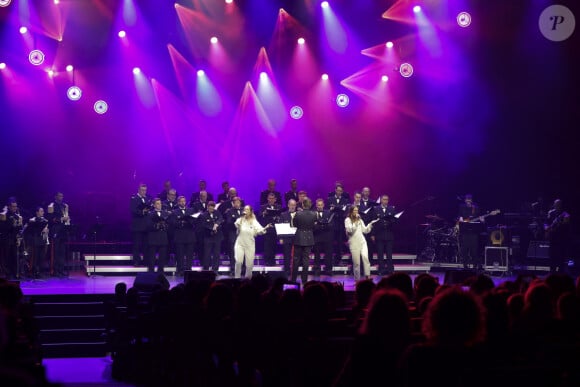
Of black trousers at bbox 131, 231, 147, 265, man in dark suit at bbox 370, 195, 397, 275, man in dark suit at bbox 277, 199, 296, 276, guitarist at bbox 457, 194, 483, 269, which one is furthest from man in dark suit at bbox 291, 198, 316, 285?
guitarist at bbox 457, 194, 483, 269

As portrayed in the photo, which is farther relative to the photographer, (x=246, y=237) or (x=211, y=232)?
(x=211, y=232)

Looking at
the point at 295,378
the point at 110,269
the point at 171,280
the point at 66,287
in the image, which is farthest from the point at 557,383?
the point at 110,269

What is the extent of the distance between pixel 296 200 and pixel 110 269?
222 inches

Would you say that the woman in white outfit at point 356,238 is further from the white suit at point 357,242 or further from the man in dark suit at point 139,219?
the man in dark suit at point 139,219

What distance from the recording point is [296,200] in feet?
72.7

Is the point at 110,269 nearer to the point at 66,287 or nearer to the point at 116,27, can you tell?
the point at 66,287

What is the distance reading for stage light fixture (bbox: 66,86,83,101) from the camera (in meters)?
23.8

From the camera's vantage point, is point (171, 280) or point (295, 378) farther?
point (171, 280)

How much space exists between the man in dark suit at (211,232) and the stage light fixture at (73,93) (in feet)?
21.5

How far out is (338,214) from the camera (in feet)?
70.9

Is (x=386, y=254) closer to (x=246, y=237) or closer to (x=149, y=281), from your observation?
(x=246, y=237)

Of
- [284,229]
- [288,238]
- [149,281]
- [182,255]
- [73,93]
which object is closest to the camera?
[149,281]

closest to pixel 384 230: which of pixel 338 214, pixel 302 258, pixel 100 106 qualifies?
pixel 338 214

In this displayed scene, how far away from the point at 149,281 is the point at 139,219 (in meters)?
7.23
